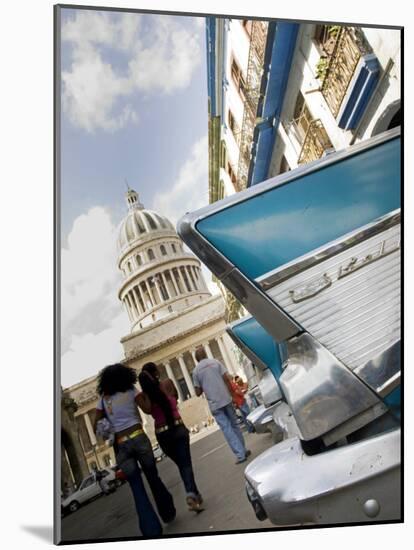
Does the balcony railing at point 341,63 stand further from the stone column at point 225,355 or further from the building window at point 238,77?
the stone column at point 225,355

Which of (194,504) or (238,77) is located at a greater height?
(238,77)

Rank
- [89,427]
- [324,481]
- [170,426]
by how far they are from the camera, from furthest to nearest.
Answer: [170,426] → [89,427] → [324,481]

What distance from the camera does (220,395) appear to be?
13.7 feet

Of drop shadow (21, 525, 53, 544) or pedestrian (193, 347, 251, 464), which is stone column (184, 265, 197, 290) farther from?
drop shadow (21, 525, 53, 544)

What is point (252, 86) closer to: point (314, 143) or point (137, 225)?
point (314, 143)

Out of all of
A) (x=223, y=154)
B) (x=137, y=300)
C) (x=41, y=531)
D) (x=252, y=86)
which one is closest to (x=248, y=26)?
(x=252, y=86)

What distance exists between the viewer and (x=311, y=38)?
472cm

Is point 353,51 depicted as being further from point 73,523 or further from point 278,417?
point 73,523

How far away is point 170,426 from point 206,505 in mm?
513

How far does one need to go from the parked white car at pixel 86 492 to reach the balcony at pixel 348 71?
8.97ft

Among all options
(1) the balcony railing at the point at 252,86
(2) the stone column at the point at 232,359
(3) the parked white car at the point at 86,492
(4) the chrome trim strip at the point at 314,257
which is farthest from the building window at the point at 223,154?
(3) the parked white car at the point at 86,492

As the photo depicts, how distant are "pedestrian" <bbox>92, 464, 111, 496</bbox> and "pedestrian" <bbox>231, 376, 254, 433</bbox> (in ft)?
2.96

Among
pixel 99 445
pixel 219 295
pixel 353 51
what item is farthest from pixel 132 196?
pixel 353 51

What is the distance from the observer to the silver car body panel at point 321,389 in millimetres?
3727
